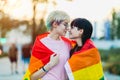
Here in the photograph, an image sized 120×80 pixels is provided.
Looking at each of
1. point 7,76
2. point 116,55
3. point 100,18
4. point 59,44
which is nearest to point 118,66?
point 116,55

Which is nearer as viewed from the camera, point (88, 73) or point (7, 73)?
point (88, 73)

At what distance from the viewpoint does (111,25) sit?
984 cm

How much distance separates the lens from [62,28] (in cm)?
357

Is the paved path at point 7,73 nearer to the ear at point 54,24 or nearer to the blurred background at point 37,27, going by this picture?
the blurred background at point 37,27

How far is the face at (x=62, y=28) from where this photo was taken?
3564 millimetres

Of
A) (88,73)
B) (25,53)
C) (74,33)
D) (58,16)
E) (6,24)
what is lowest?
(25,53)

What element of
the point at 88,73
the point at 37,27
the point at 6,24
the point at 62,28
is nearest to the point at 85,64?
the point at 88,73

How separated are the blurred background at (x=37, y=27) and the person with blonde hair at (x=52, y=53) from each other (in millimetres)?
5520

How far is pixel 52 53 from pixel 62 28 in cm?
20

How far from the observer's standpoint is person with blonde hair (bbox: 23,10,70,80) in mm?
3502

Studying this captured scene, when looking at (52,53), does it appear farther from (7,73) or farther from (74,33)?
(7,73)

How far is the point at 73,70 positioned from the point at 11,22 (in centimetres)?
632

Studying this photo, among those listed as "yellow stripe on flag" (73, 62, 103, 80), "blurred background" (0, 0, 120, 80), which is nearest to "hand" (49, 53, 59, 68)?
"yellow stripe on flag" (73, 62, 103, 80)

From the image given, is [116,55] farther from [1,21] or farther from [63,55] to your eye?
[63,55]
